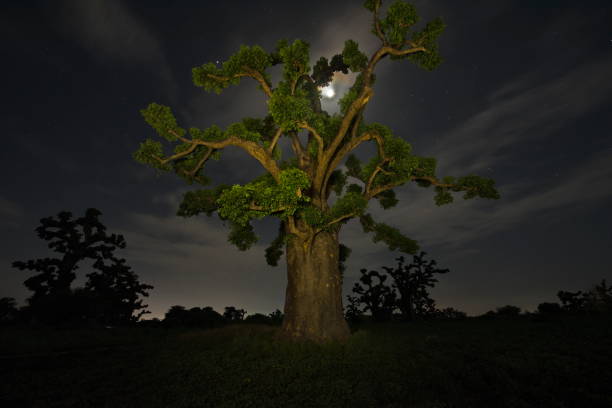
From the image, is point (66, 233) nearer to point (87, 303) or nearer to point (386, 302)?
point (87, 303)

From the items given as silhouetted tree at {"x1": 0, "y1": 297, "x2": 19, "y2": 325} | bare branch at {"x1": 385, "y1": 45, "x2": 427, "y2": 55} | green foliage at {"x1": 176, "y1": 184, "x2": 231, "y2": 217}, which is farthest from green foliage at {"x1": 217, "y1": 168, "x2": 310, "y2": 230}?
silhouetted tree at {"x1": 0, "y1": 297, "x2": 19, "y2": 325}

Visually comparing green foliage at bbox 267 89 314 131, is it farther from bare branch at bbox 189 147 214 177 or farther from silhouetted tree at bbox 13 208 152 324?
silhouetted tree at bbox 13 208 152 324

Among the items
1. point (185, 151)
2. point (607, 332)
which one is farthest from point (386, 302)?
point (185, 151)

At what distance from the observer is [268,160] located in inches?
470

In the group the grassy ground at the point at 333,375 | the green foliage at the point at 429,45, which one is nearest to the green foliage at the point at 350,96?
the green foliage at the point at 429,45

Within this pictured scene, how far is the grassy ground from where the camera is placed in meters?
5.03

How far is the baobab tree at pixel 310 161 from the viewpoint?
9.99 m

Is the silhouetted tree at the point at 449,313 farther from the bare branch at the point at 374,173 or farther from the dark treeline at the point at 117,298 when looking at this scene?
the bare branch at the point at 374,173

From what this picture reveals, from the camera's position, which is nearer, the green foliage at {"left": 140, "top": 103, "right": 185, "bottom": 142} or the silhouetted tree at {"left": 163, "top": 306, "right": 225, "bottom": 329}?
the green foliage at {"left": 140, "top": 103, "right": 185, "bottom": 142}

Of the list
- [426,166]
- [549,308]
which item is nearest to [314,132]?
[426,166]

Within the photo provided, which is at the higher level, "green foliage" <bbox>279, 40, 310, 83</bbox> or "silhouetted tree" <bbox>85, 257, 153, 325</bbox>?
"green foliage" <bbox>279, 40, 310, 83</bbox>

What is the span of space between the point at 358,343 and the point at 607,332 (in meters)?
8.74

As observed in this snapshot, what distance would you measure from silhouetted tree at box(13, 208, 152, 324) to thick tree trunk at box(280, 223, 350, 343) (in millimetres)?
16239

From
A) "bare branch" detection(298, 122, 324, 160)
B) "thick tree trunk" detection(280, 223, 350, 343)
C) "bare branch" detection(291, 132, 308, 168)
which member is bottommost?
"thick tree trunk" detection(280, 223, 350, 343)
